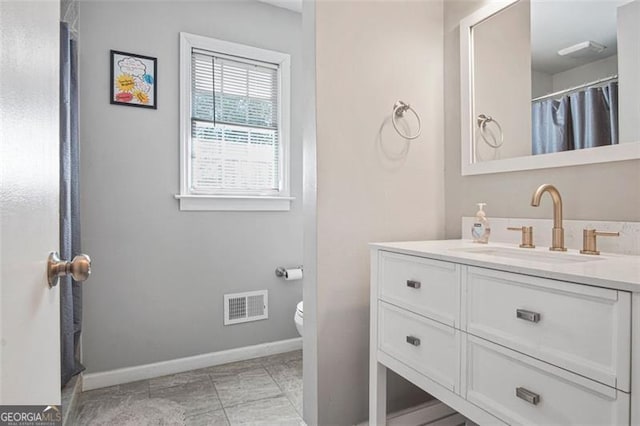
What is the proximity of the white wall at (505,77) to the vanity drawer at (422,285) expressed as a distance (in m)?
0.75

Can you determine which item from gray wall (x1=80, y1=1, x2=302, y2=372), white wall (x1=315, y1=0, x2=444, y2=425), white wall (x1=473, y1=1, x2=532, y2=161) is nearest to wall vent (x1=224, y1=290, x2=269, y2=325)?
gray wall (x1=80, y1=1, x2=302, y2=372)

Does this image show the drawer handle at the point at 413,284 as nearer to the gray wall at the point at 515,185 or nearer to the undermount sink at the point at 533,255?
the undermount sink at the point at 533,255

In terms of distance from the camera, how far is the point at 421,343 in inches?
49.8

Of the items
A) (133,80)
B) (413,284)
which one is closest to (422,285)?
(413,284)

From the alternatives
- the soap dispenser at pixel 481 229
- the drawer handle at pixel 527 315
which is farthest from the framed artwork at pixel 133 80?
the drawer handle at pixel 527 315

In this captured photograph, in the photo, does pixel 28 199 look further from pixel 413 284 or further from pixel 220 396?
pixel 220 396

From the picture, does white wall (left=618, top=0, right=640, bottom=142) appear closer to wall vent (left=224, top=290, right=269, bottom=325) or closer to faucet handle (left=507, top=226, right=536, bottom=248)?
faucet handle (left=507, top=226, right=536, bottom=248)

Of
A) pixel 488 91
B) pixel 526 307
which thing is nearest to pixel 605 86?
pixel 488 91

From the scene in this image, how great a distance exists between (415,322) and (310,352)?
59 centimetres

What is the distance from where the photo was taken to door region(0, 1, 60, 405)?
45 centimetres

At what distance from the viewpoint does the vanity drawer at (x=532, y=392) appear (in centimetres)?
77

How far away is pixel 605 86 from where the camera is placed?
1299 mm

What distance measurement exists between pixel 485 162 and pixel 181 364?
2188mm

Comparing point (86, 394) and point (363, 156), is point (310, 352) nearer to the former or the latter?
point (363, 156)
